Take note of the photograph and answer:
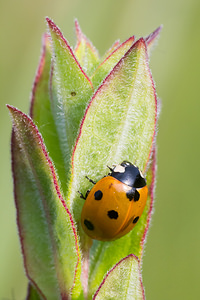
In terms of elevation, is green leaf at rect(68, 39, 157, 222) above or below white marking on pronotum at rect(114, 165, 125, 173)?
above

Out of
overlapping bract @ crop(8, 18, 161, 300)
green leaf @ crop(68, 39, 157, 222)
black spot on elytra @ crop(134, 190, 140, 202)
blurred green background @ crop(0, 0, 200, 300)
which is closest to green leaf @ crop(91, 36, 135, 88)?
overlapping bract @ crop(8, 18, 161, 300)

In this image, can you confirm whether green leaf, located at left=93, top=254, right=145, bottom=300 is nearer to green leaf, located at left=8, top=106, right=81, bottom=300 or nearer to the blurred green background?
green leaf, located at left=8, top=106, right=81, bottom=300

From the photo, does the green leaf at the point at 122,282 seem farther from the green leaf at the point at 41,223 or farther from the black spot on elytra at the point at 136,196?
the black spot on elytra at the point at 136,196

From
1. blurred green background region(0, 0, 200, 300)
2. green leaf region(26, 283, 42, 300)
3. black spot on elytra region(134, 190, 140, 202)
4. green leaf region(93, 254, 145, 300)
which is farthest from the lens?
blurred green background region(0, 0, 200, 300)

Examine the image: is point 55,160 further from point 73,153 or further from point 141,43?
point 141,43

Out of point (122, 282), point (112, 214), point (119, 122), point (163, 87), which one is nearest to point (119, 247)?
point (112, 214)
